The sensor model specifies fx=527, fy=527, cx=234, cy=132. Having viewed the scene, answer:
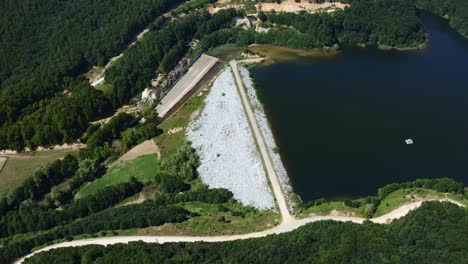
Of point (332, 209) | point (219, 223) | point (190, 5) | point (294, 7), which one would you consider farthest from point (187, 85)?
point (332, 209)

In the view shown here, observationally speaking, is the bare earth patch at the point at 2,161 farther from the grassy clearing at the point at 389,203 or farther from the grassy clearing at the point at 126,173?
the grassy clearing at the point at 389,203

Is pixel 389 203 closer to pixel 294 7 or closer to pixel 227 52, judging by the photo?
pixel 227 52

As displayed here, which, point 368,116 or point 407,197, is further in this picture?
point 368,116

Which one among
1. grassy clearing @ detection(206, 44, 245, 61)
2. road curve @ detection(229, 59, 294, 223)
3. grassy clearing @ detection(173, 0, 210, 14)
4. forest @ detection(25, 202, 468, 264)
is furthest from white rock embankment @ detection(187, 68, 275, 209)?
grassy clearing @ detection(173, 0, 210, 14)

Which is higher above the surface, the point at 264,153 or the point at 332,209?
the point at 264,153

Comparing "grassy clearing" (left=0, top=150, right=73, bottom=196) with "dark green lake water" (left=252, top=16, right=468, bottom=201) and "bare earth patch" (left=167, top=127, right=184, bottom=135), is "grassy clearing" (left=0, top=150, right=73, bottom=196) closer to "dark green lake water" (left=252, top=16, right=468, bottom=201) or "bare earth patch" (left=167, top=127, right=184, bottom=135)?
"bare earth patch" (left=167, top=127, right=184, bottom=135)
